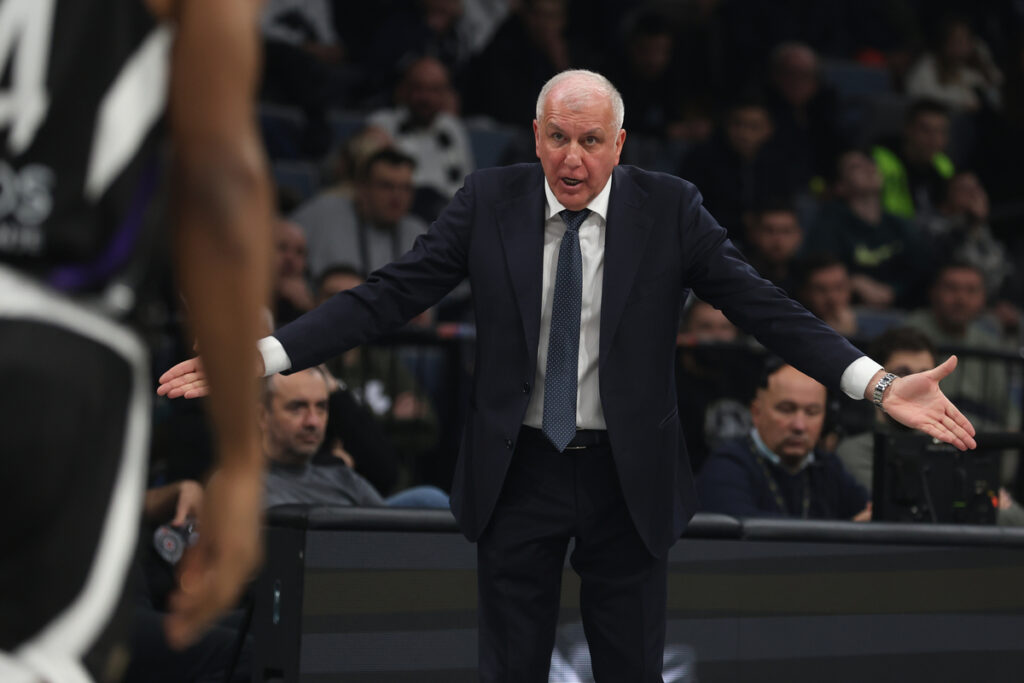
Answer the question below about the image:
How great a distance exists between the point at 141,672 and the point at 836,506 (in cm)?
252

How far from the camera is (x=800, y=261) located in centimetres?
785

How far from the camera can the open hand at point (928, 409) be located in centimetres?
311

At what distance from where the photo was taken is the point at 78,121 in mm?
1551

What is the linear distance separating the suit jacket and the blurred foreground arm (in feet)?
5.28

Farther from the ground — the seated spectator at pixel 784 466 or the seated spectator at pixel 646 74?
the seated spectator at pixel 646 74

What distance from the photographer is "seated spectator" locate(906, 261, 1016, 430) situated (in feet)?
24.5

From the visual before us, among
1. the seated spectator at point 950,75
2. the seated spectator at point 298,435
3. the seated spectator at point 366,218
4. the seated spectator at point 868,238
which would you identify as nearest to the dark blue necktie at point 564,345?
the seated spectator at point 298,435

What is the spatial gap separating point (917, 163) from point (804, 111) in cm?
82

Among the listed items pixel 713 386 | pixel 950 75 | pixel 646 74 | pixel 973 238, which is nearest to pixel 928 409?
pixel 713 386

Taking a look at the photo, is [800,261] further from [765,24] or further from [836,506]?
[765,24]

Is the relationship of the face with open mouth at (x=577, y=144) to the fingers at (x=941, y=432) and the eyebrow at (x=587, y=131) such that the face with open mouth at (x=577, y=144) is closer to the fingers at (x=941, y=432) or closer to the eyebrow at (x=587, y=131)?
the eyebrow at (x=587, y=131)

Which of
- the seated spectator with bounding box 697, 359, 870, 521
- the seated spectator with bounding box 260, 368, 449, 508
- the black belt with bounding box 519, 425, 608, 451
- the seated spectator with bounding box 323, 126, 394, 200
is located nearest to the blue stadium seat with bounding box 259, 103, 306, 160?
the seated spectator with bounding box 323, 126, 394, 200

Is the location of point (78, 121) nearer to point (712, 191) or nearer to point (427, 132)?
point (427, 132)

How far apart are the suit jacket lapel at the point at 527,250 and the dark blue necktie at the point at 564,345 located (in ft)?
0.14
